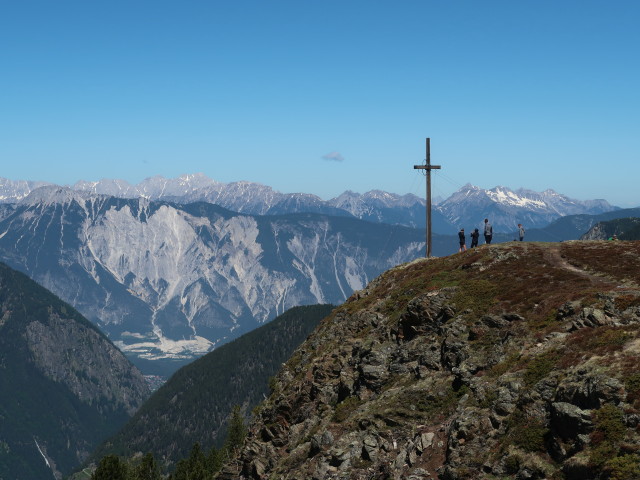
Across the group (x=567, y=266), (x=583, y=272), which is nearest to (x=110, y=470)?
(x=567, y=266)

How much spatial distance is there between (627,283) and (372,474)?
2205cm

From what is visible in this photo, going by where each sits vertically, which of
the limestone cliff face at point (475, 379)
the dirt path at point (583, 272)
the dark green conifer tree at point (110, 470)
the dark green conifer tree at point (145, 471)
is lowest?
the dark green conifer tree at point (145, 471)

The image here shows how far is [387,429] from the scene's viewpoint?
39.2 m

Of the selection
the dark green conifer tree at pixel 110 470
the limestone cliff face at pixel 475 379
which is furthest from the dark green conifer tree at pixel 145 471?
the limestone cliff face at pixel 475 379

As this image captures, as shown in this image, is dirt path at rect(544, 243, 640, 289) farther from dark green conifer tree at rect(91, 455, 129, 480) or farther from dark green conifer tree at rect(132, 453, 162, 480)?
dark green conifer tree at rect(132, 453, 162, 480)

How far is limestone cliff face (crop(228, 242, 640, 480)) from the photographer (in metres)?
29.8

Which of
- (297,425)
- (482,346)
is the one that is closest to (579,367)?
(482,346)

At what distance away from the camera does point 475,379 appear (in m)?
38.7

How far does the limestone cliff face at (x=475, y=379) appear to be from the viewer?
29781mm

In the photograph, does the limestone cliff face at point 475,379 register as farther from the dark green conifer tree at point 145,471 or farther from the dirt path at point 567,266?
the dark green conifer tree at point 145,471

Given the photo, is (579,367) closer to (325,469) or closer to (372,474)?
(372,474)

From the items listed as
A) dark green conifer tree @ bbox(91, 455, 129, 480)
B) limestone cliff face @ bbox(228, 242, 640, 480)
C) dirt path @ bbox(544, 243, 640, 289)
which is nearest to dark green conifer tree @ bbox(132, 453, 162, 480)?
dark green conifer tree @ bbox(91, 455, 129, 480)

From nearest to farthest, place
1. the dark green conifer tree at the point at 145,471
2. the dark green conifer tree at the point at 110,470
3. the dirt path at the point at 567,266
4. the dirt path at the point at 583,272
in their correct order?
the dirt path at the point at 583,272 < the dirt path at the point at 567,266 < the dark green conifer tree at the point at 110,470 < the dark green conifer tree at the point at 145,471

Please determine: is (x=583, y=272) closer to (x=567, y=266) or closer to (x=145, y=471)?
(x=567, y=266)
